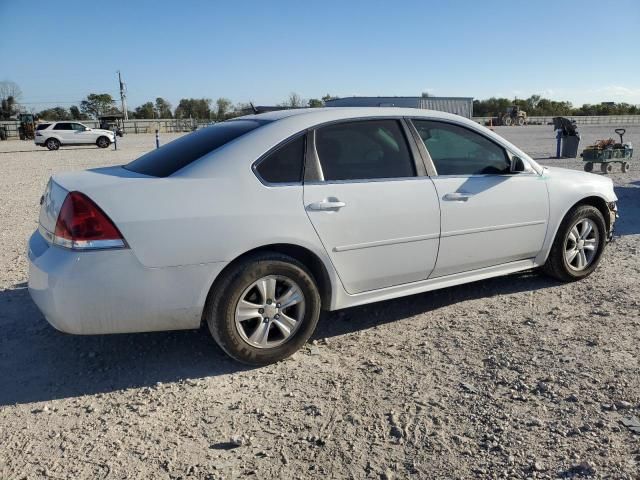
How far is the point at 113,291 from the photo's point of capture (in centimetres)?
300

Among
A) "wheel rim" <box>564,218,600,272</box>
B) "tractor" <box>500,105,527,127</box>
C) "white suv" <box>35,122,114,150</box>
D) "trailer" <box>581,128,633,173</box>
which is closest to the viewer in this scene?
"wheel rim" <box>564,218,600,272</box>

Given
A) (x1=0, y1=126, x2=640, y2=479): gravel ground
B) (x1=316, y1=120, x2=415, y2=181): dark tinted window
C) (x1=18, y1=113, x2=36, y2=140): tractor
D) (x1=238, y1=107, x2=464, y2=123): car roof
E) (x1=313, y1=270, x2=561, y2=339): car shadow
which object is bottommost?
(x1=0, y1=126, x2=640, y2=479): gravel ground

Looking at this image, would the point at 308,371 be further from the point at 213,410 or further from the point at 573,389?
the point at 573,389

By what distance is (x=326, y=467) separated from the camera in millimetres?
2479

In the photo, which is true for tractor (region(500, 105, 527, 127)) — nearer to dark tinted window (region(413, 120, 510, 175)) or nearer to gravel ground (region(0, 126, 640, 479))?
dark tinted window (region(413, 120, 510, 175))

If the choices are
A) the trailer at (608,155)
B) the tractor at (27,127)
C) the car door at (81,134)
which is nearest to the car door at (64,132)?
the car door at (81,134)

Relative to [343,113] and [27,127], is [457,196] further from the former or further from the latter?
[27,127]

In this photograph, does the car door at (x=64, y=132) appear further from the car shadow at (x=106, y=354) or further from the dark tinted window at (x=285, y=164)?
the dark tinted window at (x=285, y=164)

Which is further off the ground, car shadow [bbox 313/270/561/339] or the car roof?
the car roof

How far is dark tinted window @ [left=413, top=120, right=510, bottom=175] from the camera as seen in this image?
412 centimetres

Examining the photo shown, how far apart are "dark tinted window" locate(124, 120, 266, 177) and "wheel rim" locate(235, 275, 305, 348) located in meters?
0.91

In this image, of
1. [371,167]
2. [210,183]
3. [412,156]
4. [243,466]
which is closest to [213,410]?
[243,466]

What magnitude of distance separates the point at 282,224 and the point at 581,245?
3.08 m

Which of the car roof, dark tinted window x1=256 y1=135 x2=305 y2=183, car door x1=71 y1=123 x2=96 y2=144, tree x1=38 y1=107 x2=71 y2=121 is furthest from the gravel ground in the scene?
tree x1=38 y1=107 x2=71 y2=121
